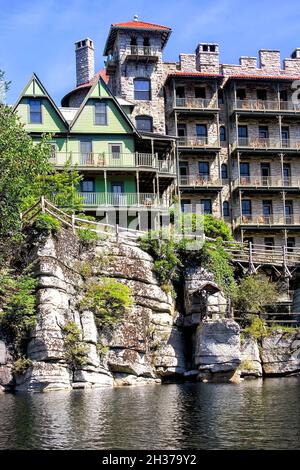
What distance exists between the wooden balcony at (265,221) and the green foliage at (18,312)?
91.7ft

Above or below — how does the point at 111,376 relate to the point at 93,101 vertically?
below

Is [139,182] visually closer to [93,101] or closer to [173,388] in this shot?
[93,101]

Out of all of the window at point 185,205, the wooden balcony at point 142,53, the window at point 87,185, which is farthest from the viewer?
the wooden balcony at point 142,53

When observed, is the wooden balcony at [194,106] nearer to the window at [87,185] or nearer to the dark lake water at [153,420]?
the window at [87,185]

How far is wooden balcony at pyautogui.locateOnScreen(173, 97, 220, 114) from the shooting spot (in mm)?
58438

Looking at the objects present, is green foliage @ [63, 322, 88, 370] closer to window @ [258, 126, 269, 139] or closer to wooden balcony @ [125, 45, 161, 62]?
wooden balcony @ [125, 45, 161, 62]

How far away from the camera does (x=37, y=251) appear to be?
34406mm

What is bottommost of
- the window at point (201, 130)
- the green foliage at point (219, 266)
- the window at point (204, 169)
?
the green foliage at point (219, 266)

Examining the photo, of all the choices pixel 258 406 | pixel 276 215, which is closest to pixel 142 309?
pixel 258 406

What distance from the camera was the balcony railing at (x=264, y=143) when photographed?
59562mm

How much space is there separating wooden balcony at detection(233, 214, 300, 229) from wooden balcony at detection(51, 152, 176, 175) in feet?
29.2

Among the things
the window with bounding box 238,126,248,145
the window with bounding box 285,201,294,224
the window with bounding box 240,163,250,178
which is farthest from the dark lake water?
the window with bounding box 238,126,248,145

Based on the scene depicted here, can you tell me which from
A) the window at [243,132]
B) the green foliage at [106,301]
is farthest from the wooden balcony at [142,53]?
the green foliage at [106,301]
